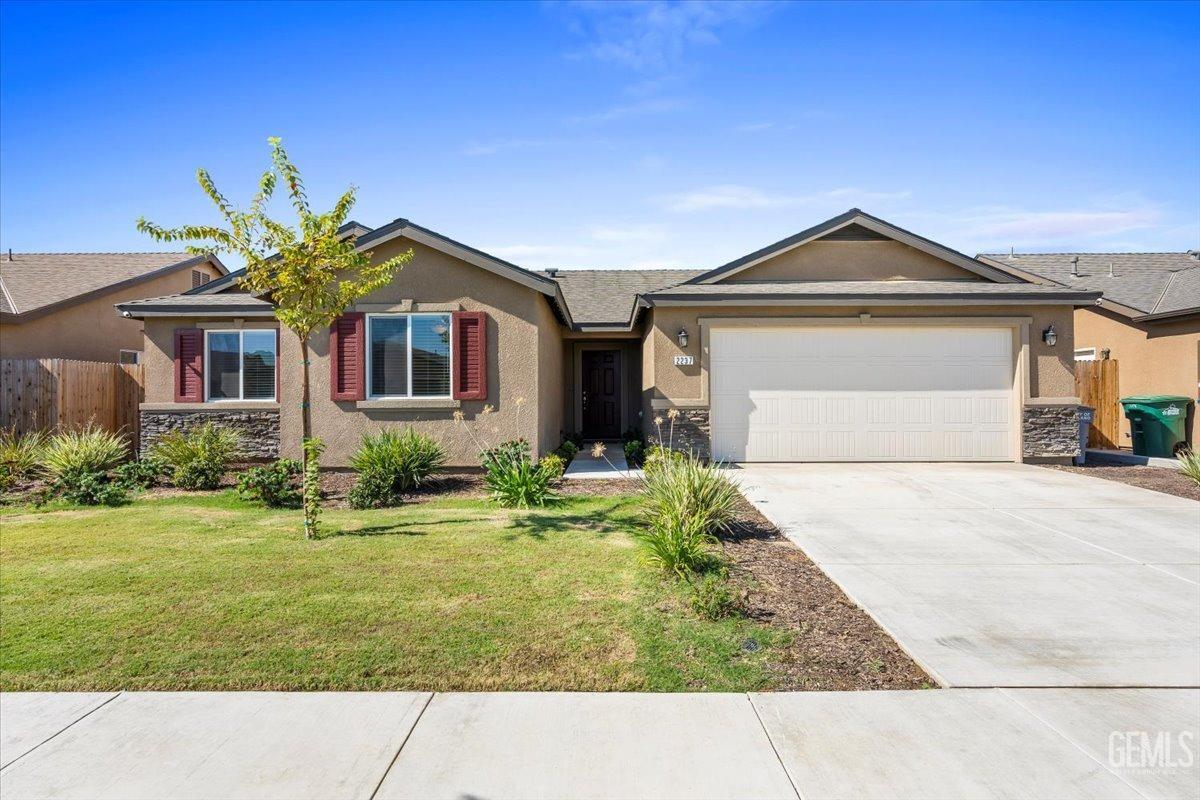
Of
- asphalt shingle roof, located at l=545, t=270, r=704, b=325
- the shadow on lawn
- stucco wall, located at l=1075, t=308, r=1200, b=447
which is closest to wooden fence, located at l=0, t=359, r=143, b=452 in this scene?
asphalt shingle roof, located at l=545, t=270, r=704, b=325

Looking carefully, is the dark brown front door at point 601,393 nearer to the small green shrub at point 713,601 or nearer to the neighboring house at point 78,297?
the neighboring house at point 78,297

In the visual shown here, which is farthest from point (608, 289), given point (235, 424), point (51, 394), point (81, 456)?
point (51, 394)

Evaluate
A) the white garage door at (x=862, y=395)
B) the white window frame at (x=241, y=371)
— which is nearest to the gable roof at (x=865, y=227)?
the white garage door at (x=862, y=395)

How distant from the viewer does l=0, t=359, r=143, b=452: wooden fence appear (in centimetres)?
1300

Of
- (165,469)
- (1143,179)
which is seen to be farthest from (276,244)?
(1143,179)

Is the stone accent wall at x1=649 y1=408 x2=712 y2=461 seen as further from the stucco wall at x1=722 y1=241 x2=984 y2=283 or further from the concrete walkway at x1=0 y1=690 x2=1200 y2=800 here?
the concrete walkway at x1=0 y1=690 x2=1200 y2=800

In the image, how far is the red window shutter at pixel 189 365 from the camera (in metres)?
12.7

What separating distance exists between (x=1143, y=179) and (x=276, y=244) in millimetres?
16625

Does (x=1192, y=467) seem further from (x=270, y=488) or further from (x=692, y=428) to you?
(x=270, y=488)

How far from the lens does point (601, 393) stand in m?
17.2

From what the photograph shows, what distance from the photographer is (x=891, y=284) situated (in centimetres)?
1262

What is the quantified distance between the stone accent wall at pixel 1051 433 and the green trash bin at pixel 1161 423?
2.51 meters

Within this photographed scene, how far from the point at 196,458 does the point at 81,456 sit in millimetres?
1719

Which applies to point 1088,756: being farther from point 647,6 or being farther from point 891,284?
point 891,284
